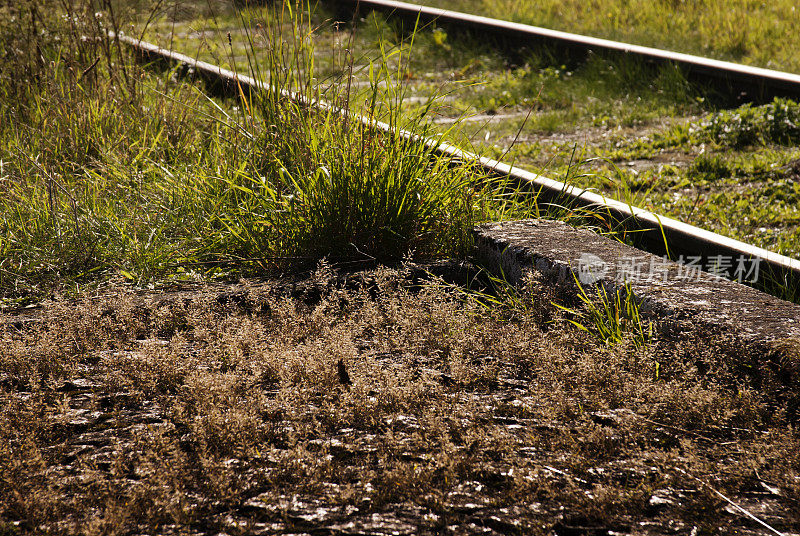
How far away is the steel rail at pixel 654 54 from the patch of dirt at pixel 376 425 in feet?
7.02

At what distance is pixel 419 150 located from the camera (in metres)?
4.14

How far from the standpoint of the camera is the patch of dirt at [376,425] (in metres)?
2.19

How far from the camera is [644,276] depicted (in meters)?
3.26

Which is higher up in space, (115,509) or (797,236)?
(797,236)

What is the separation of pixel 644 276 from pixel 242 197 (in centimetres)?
219

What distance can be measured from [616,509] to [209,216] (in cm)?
274

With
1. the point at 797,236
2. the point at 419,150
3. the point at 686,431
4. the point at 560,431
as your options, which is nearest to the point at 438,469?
the point at 560,431

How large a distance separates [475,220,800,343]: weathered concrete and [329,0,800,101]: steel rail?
1.51 m

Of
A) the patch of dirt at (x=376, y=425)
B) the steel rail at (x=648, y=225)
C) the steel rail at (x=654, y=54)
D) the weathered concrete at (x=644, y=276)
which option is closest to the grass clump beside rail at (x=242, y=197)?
the steel rail at (x=648, y=225)

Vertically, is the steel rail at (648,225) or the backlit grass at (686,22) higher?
the backlit grass at (686,22)

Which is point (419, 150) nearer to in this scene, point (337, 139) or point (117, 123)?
point (337, 139)

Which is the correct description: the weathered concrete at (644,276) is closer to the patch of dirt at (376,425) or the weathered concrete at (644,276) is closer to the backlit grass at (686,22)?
the patch of dirt at (376,425)

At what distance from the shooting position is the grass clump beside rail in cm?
396

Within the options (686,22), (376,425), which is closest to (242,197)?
(376,425)
